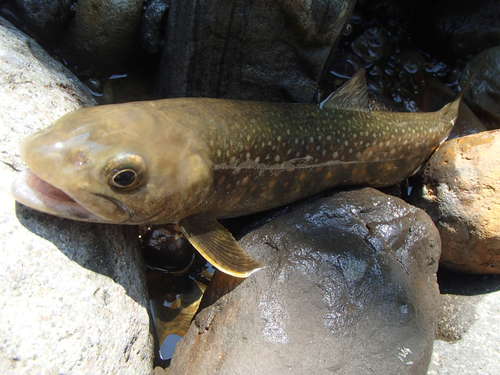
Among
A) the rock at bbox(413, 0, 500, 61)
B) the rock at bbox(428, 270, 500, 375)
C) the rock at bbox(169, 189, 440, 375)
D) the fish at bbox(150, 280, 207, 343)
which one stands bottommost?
the fish at bbox(150, 280, 207, 343)

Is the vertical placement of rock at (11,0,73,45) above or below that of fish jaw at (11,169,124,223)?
above

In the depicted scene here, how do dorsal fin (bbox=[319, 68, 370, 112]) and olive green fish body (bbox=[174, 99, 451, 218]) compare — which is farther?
dorsal fin (bbox=[319, 68, 370, 112])

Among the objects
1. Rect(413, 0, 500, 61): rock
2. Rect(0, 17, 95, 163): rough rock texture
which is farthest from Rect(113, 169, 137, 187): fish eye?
Rect(413, 0, 500, 61): rock

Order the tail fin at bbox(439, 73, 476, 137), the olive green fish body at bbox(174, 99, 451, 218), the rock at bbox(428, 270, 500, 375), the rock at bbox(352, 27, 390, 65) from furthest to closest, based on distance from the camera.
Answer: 1. the rock at bbox(352, 27, 390, 65)
2. the tail fin at bbox(439, 73, 476, 137)
3. the rock at bbox(428, 270, 500, 375)
4. the olive green fish body at bbox(174, 99, 451, 218)

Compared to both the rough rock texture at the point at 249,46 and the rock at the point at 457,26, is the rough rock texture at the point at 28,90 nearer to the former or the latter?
the rough rock texture at the point at 249,46

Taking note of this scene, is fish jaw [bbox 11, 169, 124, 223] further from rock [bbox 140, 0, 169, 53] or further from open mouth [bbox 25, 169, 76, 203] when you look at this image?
rock [bbox 140, 0, 169, 53]

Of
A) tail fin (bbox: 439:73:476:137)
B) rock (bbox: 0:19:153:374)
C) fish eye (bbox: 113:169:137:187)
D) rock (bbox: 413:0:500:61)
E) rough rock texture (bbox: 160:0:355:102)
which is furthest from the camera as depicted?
rock (bbox: 413:0:500:61)

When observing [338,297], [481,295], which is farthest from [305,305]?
[481,295]

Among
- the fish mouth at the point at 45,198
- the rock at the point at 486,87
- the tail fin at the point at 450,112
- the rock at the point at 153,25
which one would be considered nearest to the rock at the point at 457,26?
the rock at the point at 486,87
